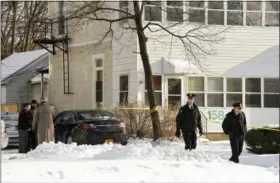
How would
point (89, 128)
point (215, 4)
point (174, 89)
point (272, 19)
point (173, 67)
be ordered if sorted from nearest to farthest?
point (89, 128)
point (173, 67)
point (174, 89)
point (215, 4)
point (272, 19)

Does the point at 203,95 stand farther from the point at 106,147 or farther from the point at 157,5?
the point at 106,147

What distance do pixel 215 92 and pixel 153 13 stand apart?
4.33 meters

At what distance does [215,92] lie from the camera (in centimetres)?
2588

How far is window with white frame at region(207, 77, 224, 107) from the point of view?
84.5 ft

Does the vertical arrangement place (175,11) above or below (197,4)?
below

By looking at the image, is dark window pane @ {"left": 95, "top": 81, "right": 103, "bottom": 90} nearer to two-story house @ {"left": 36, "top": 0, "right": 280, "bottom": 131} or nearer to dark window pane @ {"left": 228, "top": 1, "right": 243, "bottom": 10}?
two-story house @ {"left": 36, "top": 0, "right": 280, "bottom": 131}

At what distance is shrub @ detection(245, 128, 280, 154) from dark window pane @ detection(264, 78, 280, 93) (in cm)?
1047

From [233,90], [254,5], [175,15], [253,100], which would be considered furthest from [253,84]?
[175,15]

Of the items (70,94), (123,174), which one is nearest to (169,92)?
(70,94)

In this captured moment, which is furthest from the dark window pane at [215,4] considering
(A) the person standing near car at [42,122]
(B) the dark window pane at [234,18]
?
(A) the person standing near car at [42,122]

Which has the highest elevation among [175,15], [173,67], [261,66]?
[175,15]

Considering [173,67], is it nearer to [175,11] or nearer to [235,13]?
Result: [175,11]

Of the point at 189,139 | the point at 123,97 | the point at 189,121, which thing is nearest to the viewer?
the point at 189,121

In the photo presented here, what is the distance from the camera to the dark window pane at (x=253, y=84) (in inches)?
1039
